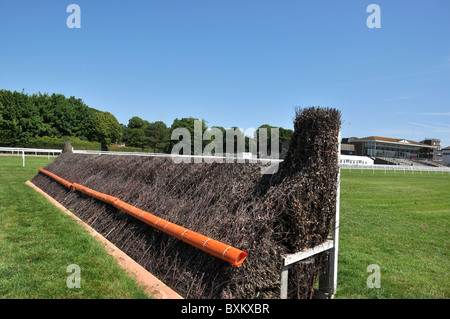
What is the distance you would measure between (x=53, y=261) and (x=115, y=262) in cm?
92

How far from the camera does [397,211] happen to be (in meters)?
8.96

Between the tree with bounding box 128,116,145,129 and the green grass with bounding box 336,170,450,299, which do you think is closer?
the green grass with bounding box 336,170,450,299

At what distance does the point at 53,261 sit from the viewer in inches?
151

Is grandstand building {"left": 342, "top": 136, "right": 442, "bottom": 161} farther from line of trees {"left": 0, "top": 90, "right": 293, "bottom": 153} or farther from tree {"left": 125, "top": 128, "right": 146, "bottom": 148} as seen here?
tree {"left": 125, "top": 128, "right": 146, "bottom": 148}

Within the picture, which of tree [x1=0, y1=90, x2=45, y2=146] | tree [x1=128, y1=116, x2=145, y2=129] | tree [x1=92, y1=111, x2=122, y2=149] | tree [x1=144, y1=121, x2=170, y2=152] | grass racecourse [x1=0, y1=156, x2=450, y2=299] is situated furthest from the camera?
tree [x1=128, y1=116, x2=145, y2=129]

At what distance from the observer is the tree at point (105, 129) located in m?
63.1

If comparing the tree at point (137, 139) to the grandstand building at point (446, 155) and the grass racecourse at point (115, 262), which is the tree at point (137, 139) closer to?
the grass racecourse at point (115, 262)

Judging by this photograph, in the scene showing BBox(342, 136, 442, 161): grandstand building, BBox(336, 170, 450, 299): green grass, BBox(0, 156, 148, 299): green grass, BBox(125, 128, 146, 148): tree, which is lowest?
BBox(336, 170, 450, 299): green grass

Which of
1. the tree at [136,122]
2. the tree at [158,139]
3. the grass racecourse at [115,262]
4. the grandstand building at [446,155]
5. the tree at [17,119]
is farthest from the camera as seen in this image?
the tree at [136,122]

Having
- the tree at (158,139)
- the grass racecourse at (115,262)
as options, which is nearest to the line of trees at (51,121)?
the tree at (158,139)

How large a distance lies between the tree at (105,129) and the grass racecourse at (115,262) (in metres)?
57.1

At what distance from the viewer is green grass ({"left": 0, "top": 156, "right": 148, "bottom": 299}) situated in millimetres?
3037

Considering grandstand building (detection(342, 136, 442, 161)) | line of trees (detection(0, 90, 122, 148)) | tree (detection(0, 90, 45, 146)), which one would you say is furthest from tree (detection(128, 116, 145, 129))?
grandstand building (detection(342, 136, 442, 161))
